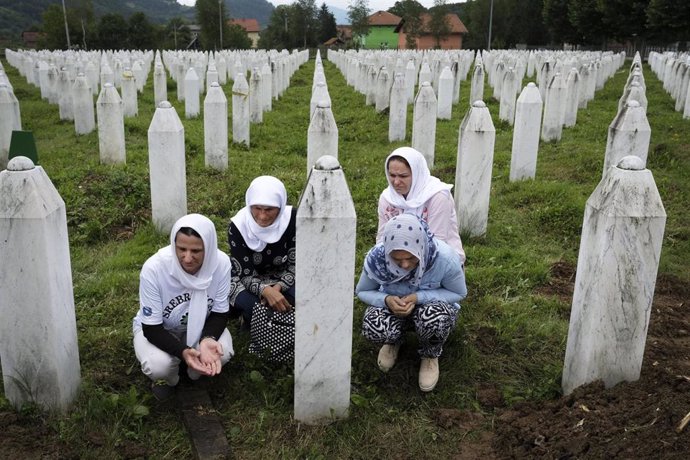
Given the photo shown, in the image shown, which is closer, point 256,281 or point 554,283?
point 256,281

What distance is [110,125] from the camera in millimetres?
8094

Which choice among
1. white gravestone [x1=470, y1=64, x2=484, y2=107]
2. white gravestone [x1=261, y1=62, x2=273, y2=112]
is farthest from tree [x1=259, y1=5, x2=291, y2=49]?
white gravestone [x1=470, y1=64, x2=484, y2=107]

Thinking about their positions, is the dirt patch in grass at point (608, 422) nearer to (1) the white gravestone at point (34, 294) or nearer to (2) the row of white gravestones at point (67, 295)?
(2) the row of white gravestones at point (67, 295)

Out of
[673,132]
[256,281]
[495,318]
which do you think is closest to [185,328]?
[256,281]

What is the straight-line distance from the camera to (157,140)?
5879mm

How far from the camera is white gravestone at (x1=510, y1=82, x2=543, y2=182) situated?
7512 millimetres

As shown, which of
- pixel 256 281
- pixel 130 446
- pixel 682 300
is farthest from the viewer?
pixel 682 300

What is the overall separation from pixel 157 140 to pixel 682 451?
4757 mm

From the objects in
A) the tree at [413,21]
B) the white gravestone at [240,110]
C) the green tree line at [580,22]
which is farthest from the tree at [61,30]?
the white gravestone at [240,110]

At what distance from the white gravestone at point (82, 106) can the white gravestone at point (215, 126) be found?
11.1ft

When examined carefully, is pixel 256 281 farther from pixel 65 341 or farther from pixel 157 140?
pixel 157 140

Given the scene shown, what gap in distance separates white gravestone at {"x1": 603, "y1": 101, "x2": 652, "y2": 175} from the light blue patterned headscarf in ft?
10.5

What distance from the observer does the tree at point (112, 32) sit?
183ft

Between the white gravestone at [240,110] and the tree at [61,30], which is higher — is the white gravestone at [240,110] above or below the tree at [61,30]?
below
